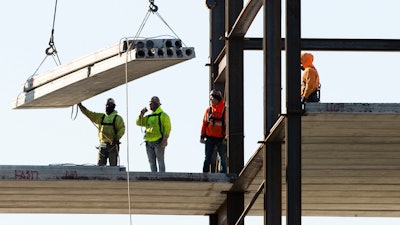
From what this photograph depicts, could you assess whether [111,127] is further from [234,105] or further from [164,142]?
[234,105]

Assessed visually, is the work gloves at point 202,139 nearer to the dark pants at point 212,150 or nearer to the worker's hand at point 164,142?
the dark pants at point 212,150

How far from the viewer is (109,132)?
37812 millimetres

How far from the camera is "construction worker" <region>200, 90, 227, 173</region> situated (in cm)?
3631

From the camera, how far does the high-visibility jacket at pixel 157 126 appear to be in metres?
37.1

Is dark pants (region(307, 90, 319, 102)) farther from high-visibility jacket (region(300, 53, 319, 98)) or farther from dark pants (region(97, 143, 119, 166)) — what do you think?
dark pants (region(97, 143, 119, 166))

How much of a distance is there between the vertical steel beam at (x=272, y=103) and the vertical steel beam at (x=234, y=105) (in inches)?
157

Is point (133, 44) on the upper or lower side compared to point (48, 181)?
upper

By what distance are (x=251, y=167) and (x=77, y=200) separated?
4.87 meters

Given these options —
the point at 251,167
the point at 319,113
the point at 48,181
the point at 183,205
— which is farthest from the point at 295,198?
the point at 183,205

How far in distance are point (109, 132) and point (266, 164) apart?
6.75 meters

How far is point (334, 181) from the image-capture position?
36.5 m

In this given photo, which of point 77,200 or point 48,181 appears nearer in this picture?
point 48,181

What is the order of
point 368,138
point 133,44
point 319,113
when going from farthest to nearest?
point 133,44
point 368,138
point 319,113

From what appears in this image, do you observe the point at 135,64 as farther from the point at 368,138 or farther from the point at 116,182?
the point at 368,138
